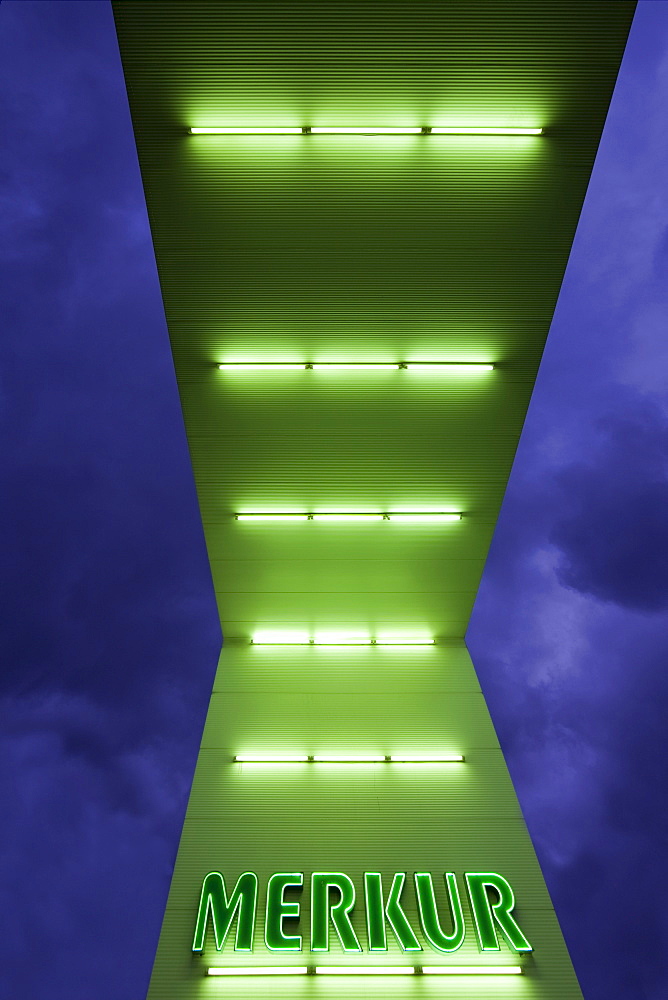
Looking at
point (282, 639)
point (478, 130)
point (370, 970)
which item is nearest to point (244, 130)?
point (478, 130)

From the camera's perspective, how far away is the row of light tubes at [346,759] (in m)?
8.02

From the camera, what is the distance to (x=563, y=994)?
5.96 m

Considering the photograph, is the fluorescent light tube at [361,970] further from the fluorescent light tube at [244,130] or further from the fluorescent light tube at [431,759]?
the fluorescent light tube at [244,130]

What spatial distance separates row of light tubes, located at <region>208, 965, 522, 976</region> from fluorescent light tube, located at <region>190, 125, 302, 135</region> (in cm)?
749

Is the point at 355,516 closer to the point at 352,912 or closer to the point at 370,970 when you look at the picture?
the point at 352,912

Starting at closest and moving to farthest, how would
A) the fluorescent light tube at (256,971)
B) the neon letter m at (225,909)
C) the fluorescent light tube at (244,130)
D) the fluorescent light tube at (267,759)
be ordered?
the fluorescent light tube at (244,130) < the fluorescent light tube at (256,971) < the neon letter m at (225,909) < the fluorescent light tube at (267,759)

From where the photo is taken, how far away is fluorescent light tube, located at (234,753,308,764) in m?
7.99

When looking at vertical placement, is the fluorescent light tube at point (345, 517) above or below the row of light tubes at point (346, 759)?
above

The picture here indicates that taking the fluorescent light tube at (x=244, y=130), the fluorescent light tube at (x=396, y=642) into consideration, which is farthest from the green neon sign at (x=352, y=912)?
the fluorescent light tube at (x=244, y=130)

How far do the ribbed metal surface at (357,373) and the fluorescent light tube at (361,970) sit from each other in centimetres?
8

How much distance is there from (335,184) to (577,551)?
103ft

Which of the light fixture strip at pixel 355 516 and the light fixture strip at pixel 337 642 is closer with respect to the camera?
the light fixture strip at pixel 355 516

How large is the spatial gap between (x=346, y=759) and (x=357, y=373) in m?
4.83

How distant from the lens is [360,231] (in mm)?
5703
